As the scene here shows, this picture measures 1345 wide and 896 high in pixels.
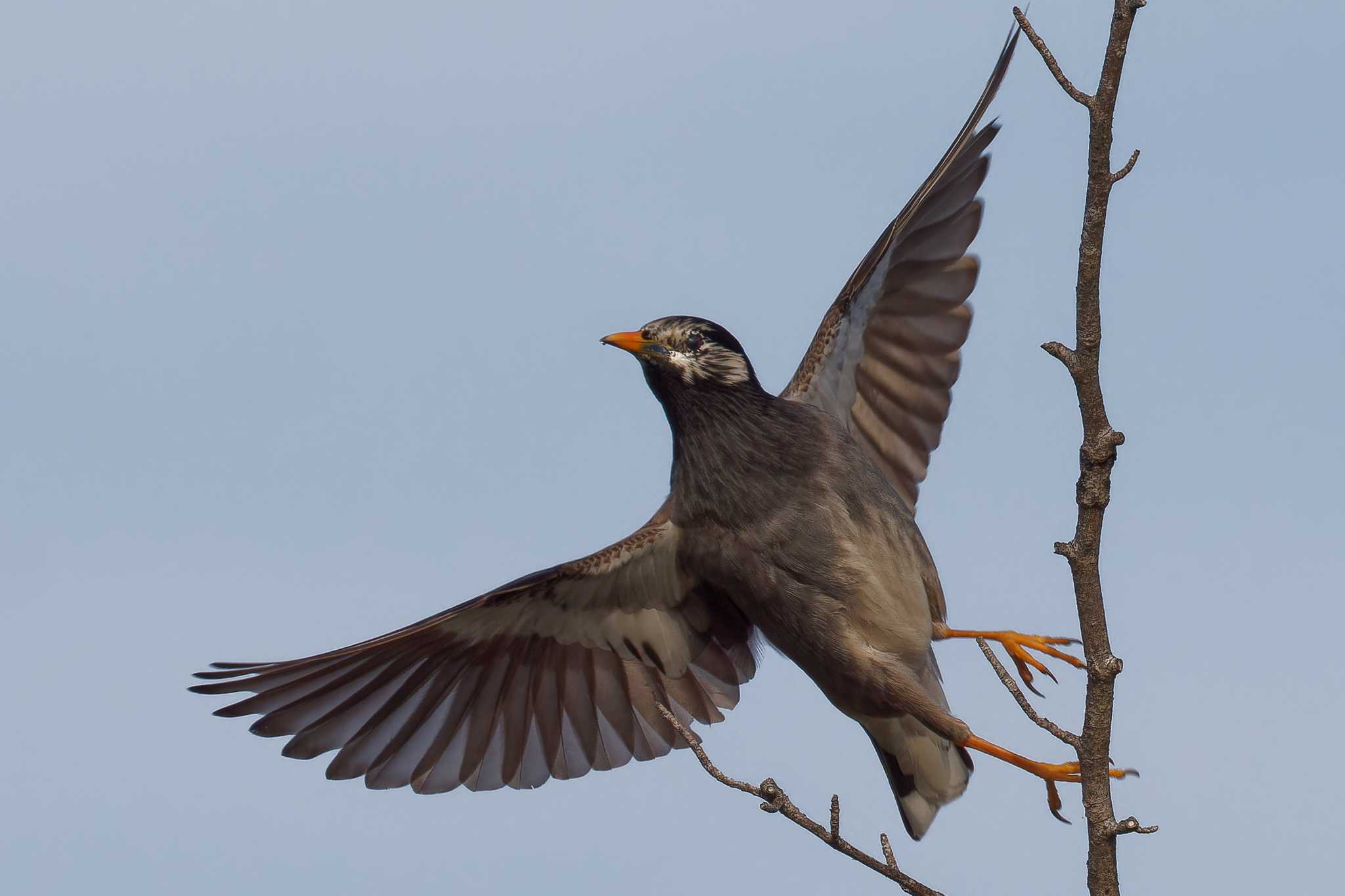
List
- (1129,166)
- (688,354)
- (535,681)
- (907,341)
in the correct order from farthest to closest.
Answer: (907,341) < (535,681) < (688,354) < (1129,166)

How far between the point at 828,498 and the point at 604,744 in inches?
75.5

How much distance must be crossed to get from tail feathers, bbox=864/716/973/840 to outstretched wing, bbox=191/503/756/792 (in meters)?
0.81

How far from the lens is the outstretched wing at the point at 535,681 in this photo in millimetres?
6887

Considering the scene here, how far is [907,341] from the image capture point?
7.73m

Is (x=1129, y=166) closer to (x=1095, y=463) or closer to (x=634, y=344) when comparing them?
(x=1095, y=463)

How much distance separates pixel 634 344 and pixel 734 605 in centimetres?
128

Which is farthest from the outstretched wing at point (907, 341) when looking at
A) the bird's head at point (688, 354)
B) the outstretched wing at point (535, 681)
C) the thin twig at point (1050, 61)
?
the thin twig at point (1050, 61)

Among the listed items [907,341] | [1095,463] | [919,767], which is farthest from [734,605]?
[1095,463]

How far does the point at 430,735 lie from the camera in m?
7.29

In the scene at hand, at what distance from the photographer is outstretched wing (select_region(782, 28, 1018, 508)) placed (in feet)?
24.8

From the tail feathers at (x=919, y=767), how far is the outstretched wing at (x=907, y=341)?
1.35m

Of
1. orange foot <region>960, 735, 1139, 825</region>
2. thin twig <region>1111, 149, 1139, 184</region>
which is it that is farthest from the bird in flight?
thin twig <region>1111, 149, 1139, 184</region>

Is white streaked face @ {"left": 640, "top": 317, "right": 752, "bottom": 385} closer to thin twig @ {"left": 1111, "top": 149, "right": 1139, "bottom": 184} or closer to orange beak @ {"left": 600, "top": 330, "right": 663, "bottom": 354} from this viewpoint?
orange beak @ {"left": 600, "top": 330, "right": 663, "bottom": 354}

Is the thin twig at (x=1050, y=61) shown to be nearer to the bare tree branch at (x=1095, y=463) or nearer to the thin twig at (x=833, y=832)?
the bare tree branch at (x=1095, y=463)
